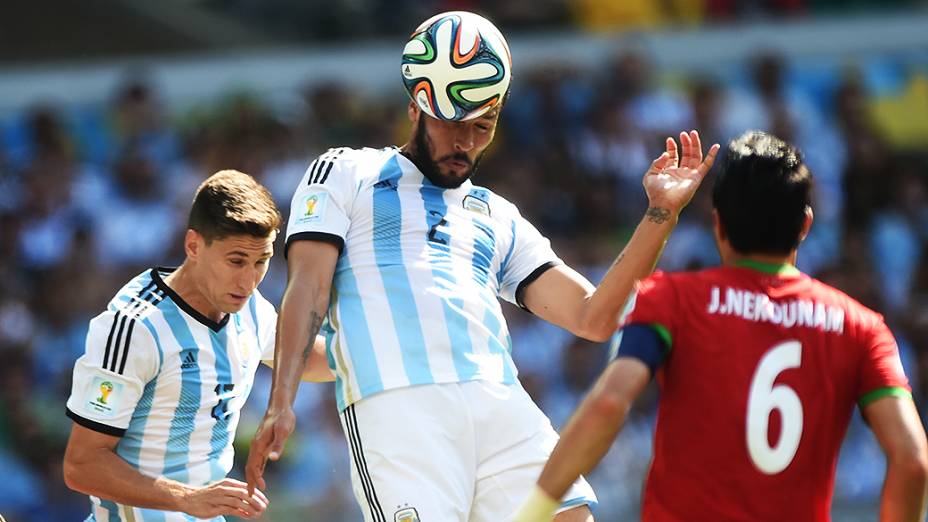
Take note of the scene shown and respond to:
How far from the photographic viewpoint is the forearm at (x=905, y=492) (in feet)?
14.1

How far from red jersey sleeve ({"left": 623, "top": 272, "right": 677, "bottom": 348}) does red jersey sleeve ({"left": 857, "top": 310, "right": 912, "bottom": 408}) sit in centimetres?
60

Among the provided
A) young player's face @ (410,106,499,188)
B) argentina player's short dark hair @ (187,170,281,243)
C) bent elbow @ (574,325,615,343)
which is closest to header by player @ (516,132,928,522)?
bent elbow @ (574,325,615,343)

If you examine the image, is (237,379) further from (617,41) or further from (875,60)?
(875,60)

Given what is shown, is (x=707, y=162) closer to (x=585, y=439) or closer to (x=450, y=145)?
(x=450, y=145)

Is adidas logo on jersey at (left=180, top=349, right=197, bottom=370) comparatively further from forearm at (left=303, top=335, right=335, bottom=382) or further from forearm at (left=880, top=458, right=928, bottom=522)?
forearm at (left=880, top=458, right=928, bottom=522)

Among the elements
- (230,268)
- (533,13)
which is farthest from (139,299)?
(533,13)

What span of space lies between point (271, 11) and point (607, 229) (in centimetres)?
508

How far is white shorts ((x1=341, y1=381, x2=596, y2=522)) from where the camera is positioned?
17.5 feet

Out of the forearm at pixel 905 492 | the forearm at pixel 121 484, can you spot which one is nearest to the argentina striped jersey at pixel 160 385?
the forearm at pixel 121 484

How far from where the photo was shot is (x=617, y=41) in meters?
14.3

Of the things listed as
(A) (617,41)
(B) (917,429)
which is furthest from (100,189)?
(B) (917,429)

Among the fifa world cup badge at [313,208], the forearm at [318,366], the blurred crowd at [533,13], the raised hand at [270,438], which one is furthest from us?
the blurred crowd at [533,13]

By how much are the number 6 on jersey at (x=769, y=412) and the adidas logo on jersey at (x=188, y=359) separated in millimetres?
2332

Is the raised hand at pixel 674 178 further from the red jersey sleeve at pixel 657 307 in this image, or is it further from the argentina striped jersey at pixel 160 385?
the argentina striped jersey at pixel 160 385
